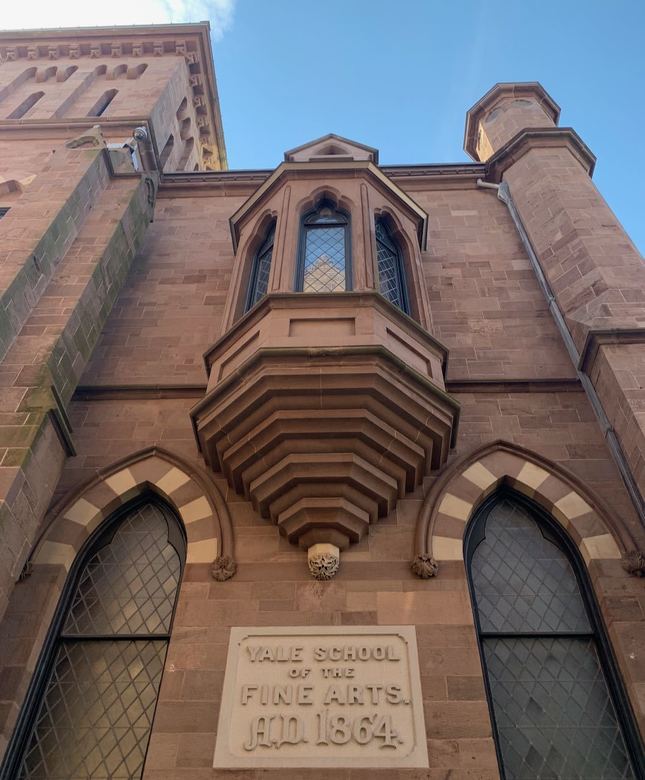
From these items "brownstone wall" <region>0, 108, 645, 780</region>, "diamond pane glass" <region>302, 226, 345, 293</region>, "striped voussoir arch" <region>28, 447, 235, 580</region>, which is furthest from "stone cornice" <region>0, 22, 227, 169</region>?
"striped voussoir arch" <region>28, 447, 235, 580</region>

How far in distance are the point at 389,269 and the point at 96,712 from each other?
24.4ft

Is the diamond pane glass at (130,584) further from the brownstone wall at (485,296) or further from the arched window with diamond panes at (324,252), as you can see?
the brownstone wall at (485,296)

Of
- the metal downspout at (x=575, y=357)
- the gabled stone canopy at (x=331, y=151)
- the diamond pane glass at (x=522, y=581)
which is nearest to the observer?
the diamond pane glass at (x=522, y=581)

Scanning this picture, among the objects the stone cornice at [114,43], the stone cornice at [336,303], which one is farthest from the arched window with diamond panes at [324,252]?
the stone cornice at [114,43]

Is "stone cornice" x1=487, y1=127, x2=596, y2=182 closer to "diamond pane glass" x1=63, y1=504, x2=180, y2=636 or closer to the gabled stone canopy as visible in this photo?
the gabled stone canopy

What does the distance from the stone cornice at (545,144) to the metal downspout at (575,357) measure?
568mm

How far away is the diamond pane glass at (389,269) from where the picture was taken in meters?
10.4

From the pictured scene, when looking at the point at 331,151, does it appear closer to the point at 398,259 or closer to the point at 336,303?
the point at 398,259

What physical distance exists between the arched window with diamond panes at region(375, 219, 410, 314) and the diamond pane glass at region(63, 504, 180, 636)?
187 inches

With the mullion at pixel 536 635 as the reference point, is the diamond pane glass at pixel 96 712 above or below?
below

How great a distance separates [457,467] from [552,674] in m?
2.47

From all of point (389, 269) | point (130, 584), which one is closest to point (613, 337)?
point (389, 269)

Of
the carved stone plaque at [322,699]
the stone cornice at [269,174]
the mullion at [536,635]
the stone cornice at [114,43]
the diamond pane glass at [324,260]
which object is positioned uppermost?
the stone cornice at [114,43]

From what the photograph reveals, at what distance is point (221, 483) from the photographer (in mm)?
8164
